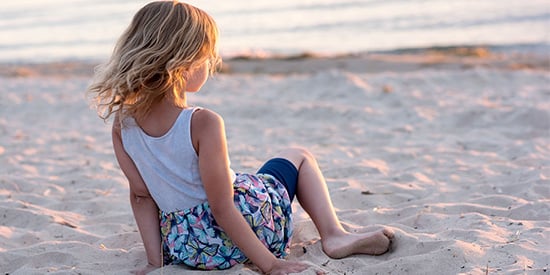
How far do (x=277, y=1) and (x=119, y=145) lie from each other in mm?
22751

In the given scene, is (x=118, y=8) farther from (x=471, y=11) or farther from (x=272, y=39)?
(x=471, y=11)

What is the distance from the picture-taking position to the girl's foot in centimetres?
307

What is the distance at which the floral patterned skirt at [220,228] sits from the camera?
2.94 meters

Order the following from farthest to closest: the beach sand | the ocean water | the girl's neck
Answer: the ocean water < the beach sand < the girl's neck

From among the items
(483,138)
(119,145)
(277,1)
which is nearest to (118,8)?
(277,1)

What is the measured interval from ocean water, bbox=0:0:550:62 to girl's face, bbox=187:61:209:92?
1197 cm

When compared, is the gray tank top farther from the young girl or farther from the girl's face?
the girl's face

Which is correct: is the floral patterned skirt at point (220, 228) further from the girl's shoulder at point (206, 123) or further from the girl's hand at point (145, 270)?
the girl's shoulder at point (206, 123)

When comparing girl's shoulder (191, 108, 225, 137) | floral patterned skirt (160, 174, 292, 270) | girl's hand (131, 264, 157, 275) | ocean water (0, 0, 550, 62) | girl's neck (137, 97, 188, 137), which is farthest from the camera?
ocean water (0, 0, 550, 62)

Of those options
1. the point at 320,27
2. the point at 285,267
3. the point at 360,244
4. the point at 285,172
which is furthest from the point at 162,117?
the point at 320,27

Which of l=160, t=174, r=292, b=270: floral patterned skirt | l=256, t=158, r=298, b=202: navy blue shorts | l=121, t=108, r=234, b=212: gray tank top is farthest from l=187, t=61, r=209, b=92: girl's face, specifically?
l=256, t=158, r=298, b=202: navy blue shorts

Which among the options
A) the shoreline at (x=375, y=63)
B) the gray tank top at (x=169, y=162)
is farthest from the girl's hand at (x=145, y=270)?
the shoreline at (x=375, y=63)

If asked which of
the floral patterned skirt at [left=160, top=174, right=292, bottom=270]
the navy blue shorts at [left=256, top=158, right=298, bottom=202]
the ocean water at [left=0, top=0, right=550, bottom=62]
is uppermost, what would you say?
the navy blue shorts at [left=256, top=158, right=298, bottom=202]

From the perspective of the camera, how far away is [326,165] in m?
5.05
